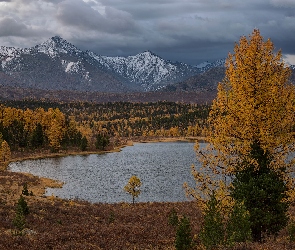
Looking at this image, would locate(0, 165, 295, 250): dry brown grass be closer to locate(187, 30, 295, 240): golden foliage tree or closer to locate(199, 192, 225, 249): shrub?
locate(199, 192, 225, 249): shrub

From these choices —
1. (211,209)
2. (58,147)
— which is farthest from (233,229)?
(58,147)

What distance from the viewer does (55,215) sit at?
115 feet

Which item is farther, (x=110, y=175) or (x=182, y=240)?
(x=110, y=175)

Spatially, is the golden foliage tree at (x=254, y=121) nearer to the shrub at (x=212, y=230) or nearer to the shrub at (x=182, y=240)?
the shrub at (x=212, y=230)

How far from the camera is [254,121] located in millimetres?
18500

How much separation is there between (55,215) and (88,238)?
1191 cm

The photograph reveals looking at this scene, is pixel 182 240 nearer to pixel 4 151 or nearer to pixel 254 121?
pixel 254 121

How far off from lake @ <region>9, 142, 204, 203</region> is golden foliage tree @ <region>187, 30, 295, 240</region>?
1937 inches

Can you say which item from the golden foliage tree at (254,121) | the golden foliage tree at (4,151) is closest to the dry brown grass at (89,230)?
the golden foliage tree at (254,121)

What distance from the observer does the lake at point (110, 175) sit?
72.9 m

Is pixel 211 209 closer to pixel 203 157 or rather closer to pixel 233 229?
pixel 233 229

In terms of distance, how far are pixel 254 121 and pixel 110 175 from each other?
3342 inches

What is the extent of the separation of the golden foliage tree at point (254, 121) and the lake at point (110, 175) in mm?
49210

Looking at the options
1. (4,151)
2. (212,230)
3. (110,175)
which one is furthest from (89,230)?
(4,151)
